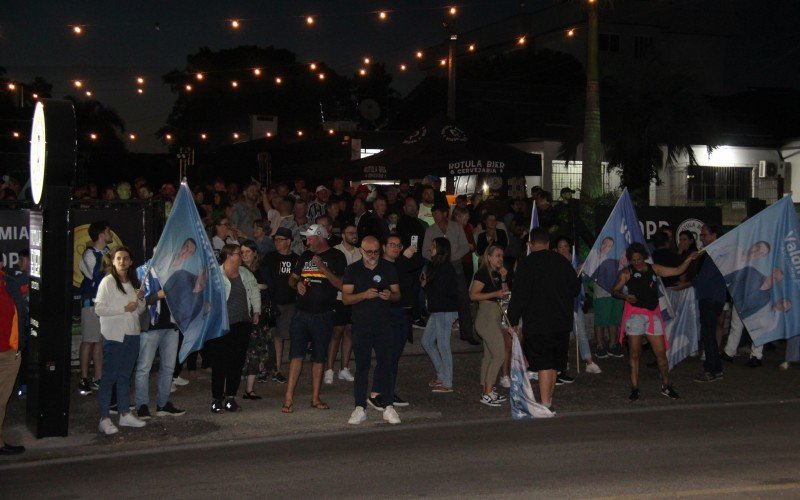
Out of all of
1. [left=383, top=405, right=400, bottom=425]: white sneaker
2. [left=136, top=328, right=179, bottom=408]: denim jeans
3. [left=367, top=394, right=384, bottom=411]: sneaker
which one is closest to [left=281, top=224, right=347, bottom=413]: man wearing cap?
[left=367, top=394, right=384, bottom=411]: sneaker

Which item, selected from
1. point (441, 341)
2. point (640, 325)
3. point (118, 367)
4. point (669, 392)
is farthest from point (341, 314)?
point (669, 392)

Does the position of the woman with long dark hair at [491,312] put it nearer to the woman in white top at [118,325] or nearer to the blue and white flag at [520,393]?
the blue and white flag at [520,393]

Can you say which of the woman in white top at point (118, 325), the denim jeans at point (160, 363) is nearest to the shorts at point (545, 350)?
the denim jeans at point (160, 363)

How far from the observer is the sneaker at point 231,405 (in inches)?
380

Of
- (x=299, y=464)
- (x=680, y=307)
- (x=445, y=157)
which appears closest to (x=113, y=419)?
(x=299, y=464)

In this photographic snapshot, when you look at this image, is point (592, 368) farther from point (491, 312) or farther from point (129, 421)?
point (129, 421)

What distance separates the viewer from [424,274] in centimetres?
1057

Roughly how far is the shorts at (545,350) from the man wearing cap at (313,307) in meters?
2.11

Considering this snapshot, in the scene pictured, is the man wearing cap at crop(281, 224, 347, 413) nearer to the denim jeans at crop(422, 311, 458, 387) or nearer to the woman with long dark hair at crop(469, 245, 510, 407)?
the denim jeans at crop(422, 311, 458, 387)

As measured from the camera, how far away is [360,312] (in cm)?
917

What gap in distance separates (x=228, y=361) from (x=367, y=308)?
1730 millimetres

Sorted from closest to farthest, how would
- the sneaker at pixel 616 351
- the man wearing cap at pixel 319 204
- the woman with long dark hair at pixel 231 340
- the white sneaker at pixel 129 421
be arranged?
the white sneaker at pixel 129 421, the woman with long dark hair at pixel 231 340, the sneaker at pixel 616 351, the man wearing cap at pixel 319 204

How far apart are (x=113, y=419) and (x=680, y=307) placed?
25.0 feet

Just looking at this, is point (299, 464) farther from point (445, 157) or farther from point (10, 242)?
point (445, 157)
